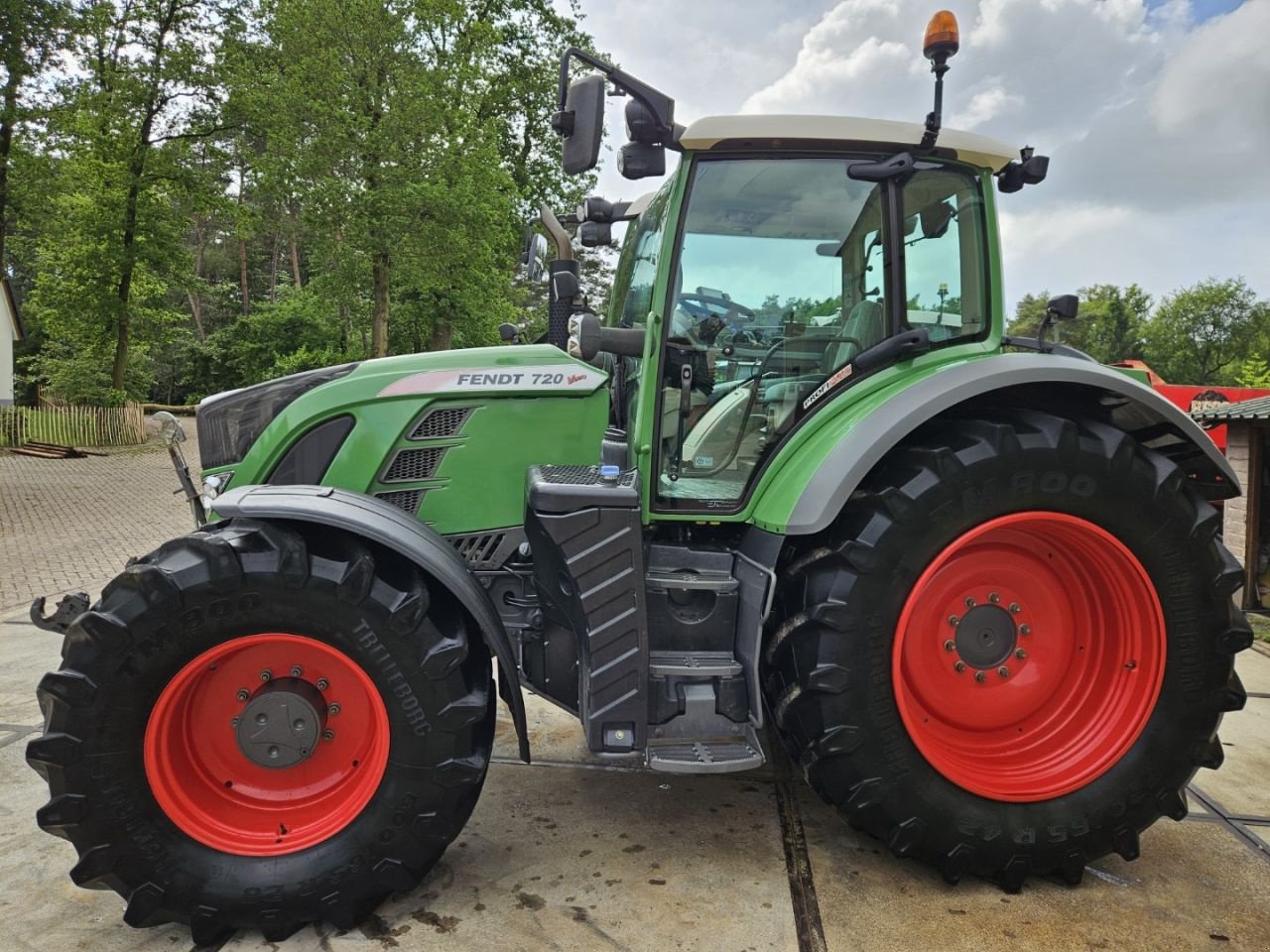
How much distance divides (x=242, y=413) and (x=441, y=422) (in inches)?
30.2

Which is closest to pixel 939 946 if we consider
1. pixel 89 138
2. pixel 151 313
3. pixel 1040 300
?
pixel 89 138

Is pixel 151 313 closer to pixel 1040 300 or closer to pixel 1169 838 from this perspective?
pixel 1169 838

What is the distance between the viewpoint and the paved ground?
7.70 feet

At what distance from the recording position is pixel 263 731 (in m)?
2.44

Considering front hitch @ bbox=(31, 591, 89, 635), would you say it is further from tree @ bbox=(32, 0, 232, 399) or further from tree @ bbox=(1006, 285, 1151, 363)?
tree @ bbox=(1006, 285, 1151, 363)

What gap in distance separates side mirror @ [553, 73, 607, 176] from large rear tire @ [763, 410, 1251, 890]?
4.43 feet

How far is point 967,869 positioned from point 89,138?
19525 millimetres

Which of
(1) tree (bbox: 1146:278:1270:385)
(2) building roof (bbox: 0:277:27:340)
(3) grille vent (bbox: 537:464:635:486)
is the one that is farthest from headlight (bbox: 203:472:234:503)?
(1) tree (bbox: 1146:278:1270:385)

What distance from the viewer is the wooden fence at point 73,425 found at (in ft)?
Result: 58.3

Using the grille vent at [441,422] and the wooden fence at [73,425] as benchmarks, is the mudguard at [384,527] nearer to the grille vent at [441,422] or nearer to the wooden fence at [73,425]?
the grille vent at [441,422]

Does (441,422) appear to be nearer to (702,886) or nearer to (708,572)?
(708,572)

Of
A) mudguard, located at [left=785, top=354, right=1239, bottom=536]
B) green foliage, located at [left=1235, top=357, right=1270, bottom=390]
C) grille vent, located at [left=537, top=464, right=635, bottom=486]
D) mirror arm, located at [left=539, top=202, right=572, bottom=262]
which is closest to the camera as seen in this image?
mudguard, located at [left=785, top=354, right=1239, bottom=536]

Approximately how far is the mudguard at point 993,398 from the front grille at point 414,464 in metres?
1.29

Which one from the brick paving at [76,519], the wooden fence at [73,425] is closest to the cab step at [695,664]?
the brick paving at [76,519]
